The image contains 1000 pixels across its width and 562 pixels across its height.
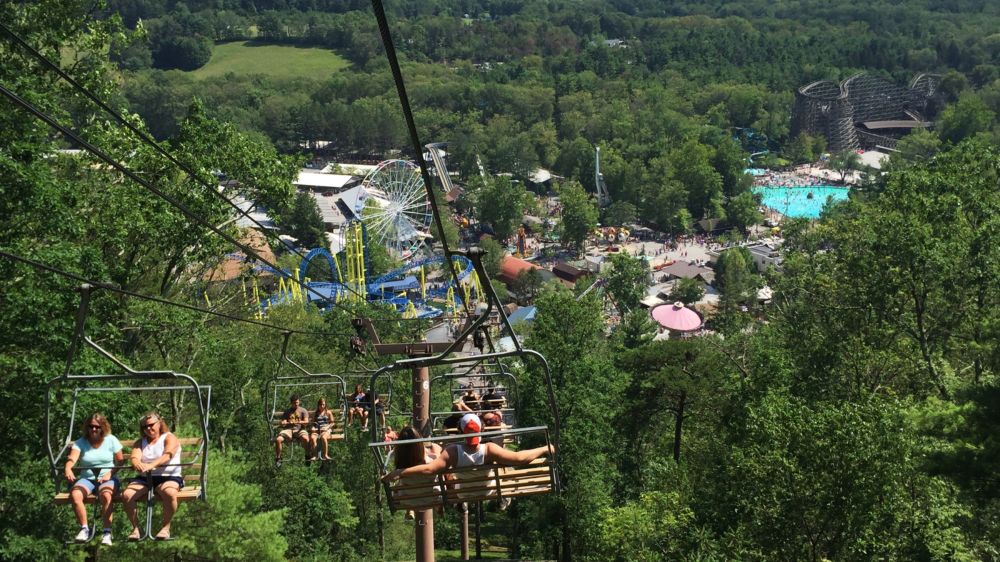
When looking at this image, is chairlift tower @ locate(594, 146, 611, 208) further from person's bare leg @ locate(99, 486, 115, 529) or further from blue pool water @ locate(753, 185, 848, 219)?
person's bare leg @ locate(99, 486, 115, 529)

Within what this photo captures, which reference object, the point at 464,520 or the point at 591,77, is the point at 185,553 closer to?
the point at 464,520

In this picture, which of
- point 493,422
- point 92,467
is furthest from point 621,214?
point 92,467

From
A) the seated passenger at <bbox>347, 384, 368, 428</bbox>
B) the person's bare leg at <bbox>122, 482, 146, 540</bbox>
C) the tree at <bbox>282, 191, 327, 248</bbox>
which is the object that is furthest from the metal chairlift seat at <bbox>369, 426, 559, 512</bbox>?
the tree at <bbox>282, 191, 327, 248</bbox>

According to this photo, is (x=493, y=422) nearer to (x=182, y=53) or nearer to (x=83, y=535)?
(x=83, y=535)

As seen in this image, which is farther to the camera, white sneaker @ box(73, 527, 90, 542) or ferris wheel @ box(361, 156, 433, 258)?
ferris wheel @ box(361, 156, 433, 258)

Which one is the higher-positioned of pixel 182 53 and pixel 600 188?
pixel 182 53

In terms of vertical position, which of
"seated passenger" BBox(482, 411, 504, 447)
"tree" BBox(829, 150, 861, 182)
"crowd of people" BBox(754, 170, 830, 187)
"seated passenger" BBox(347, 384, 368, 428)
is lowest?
"crowd of people" BBox(754, 170, 830, 187)

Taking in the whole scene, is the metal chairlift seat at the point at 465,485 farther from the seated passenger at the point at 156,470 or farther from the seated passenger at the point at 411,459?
the seated passenger at the point at 156,470

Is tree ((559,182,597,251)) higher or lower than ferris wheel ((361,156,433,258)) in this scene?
lower
